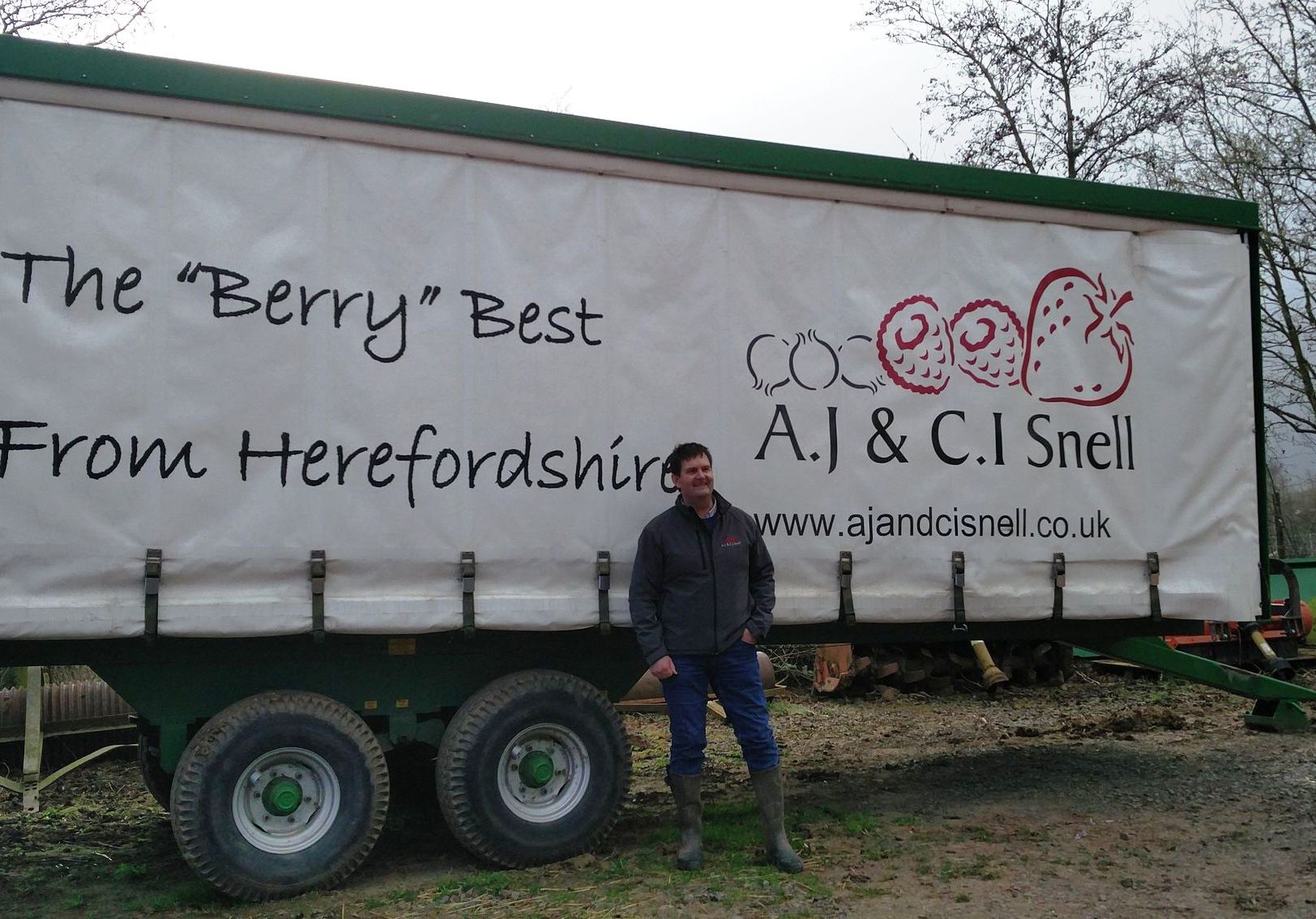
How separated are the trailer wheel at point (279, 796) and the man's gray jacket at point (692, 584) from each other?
1.46m

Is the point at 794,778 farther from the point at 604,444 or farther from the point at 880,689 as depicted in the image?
the point at 880,689

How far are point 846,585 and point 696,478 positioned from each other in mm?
1224

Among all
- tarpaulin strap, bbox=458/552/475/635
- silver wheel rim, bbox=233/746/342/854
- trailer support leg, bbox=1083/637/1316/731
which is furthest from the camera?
trailer support leg, bbox=1083/637/1316/731

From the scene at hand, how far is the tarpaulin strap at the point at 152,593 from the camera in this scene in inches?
186

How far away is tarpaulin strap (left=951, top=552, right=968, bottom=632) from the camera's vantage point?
20.4 feet

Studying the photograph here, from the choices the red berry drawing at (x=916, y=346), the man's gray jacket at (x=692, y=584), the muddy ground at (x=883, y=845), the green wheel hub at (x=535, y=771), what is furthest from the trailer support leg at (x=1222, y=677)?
the green wheel hub at (x=535, y=771)

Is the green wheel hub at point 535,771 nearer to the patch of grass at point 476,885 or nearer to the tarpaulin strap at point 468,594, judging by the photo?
the patch of grass at point 476,885

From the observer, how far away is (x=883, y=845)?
18.6 feet

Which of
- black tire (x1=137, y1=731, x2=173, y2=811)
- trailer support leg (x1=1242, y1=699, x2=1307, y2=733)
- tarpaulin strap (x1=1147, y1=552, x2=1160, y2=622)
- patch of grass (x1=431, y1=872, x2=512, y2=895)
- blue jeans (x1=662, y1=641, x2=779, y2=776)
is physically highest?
tarpaulin strap (x1=1147, y1=552, x2=1160, y2=622)

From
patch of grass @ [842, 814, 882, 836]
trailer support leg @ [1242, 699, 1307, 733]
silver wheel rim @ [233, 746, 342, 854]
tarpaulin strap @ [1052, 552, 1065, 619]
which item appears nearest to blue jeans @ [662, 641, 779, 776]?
patch of grass @ [842, 814, 882, 836]

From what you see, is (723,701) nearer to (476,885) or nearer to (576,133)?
(476,885)

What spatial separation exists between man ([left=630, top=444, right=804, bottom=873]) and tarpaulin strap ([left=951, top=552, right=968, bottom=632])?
4.39 feet

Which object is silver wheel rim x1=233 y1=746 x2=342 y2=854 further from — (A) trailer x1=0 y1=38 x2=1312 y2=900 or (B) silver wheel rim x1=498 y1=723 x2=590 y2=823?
(B) silver wheel rim x1=498 y1=723 x2=590 y2=823

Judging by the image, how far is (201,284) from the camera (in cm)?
495
